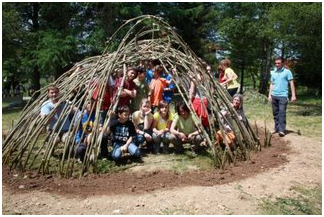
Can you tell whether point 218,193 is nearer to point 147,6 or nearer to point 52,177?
point 52,177

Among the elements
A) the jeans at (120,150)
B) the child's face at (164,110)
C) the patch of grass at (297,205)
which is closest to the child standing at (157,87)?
the child's face at (164,110)

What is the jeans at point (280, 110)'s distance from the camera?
24.4ft

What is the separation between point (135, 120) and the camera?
661 centimetres

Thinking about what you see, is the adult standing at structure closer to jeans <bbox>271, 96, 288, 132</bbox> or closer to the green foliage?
jeans <bbox>271, 96, 288, 132</bbox>

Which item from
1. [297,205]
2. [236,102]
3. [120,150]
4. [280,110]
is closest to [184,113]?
[236,102]

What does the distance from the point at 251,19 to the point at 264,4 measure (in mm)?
1155

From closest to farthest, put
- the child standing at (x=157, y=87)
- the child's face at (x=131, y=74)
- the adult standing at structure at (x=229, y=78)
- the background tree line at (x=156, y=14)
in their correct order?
the child's face at (x=131, y=74) → the child standing at (x=157, y=87) → the adult standing at structure at (x=229, y=78) → the background tree line at (x=156, y=14)

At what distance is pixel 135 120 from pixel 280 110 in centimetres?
303

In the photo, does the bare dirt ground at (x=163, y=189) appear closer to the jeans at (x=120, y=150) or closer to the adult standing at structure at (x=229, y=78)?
the jeans at (x=120, y=150)

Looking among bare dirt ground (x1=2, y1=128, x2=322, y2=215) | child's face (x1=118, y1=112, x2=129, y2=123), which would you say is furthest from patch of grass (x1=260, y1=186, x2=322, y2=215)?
child's face (x1=118, y1=112, x2=129, y2=123)

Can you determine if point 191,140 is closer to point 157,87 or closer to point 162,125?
point 162,125

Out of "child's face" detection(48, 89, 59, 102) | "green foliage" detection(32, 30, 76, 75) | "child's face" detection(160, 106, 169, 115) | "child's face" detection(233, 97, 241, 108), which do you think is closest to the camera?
"child's face" detection(48, 89, 59, 102)

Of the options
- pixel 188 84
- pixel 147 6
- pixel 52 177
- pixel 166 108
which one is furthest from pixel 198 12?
Result: pixel 52 177

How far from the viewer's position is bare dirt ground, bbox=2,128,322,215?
13.3 ft
